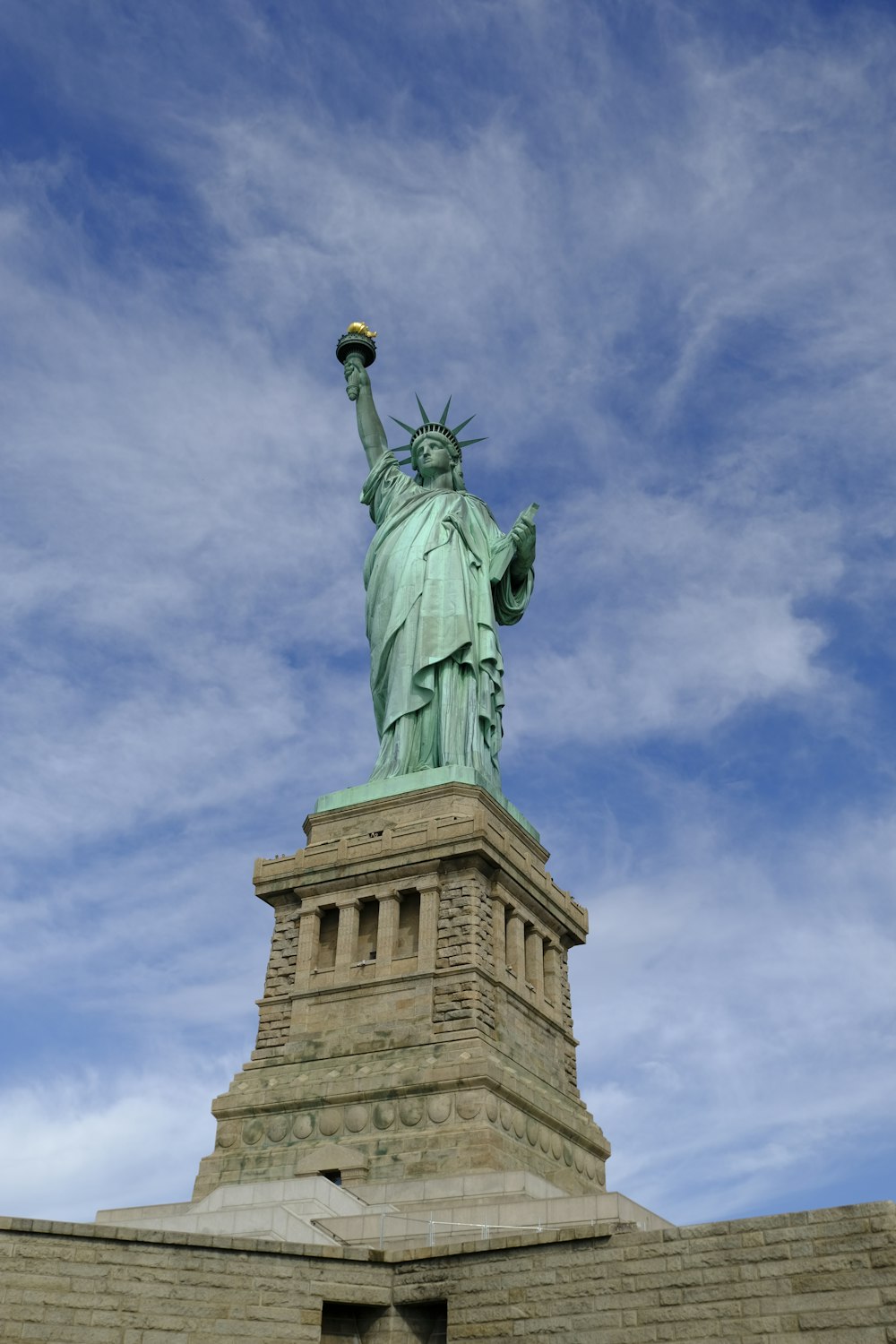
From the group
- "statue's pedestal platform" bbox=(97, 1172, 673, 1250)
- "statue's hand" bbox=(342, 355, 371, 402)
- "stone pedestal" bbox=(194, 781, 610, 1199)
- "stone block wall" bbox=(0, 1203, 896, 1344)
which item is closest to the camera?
"stone block wall" bbox=(0, 1203, 896, 1344)

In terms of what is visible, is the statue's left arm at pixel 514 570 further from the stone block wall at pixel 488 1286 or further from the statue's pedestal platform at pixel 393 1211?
the stone block wall at pixel 488 1286

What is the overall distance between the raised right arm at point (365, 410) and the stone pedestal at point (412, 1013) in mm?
11035

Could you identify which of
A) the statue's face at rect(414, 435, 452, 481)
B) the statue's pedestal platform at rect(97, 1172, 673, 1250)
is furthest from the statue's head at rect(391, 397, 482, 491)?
the statue's pedestal platform at rect(97, 1172, 673, 1250)

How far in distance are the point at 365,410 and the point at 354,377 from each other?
105 centimetres

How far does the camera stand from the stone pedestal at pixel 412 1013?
22.9m

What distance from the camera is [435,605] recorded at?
99.8ft

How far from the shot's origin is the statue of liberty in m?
29.2

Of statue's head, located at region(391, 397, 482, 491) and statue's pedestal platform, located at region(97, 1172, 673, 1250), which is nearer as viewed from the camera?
statue's pedestal platform, located at region(97, 1172, 673, 1250)

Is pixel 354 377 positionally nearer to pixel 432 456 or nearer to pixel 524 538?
pixel 432 456

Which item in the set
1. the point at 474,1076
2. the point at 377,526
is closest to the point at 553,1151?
the point at 474,1076

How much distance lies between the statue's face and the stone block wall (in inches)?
873

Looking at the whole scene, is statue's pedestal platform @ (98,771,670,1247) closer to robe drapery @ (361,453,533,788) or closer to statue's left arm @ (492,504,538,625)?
robe drapery @ (361,453,533,788)

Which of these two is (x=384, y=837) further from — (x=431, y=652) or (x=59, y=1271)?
(x=59, y=1271)

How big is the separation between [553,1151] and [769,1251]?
1160cm
